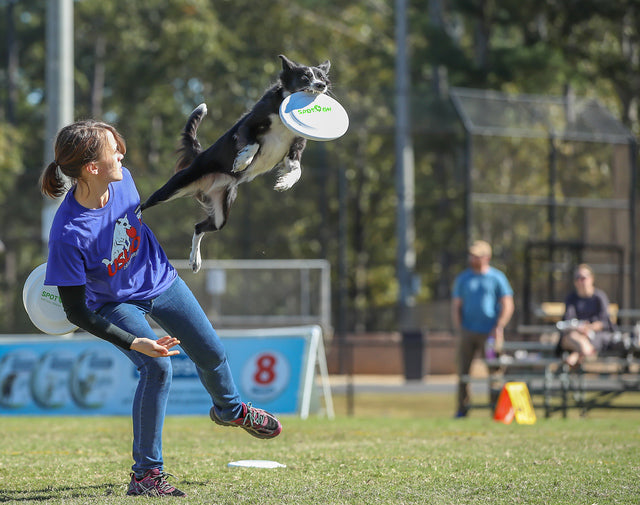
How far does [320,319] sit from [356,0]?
1871 centimetres

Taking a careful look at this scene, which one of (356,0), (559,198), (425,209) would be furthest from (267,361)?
(356,0)

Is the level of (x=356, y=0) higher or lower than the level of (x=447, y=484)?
higher

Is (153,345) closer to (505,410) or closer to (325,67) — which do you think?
(325,67)

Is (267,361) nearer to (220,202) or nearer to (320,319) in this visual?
(220,202)

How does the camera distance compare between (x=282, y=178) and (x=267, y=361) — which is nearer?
(x=282, y=178)

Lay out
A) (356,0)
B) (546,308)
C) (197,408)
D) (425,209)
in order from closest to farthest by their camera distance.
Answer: (197,408) → (546,308) → (425,209) → (356,0)

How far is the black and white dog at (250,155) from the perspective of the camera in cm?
482

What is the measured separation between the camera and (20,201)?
23.9m

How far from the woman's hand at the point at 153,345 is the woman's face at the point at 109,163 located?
0.81 m

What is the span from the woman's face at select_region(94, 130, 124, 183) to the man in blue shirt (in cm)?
750

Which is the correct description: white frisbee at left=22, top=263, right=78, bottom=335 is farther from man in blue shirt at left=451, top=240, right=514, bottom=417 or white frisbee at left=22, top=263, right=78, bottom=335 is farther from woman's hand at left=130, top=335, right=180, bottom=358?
man in blue shirt at left=451, top=240, right=514, bottom=417

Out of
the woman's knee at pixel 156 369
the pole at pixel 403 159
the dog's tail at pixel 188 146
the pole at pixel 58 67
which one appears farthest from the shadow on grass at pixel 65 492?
the pole at pixel 403 159

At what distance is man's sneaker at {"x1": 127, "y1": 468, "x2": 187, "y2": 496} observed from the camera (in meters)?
4.89

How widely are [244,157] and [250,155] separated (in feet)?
0.12
